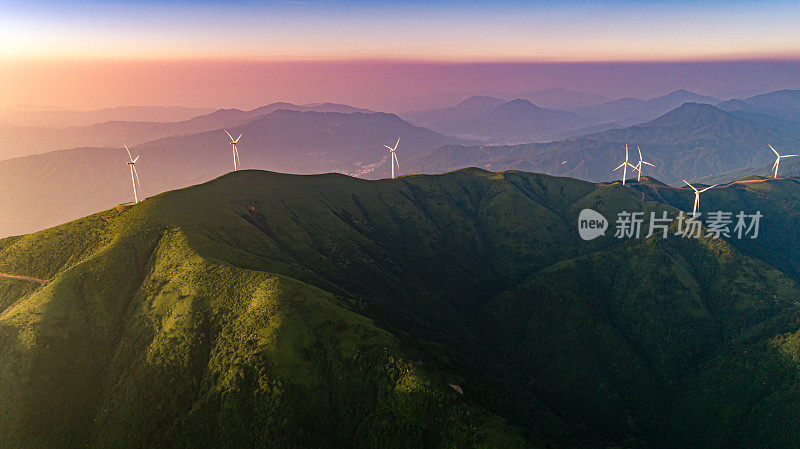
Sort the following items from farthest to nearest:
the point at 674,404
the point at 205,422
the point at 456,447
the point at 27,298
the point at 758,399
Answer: the point at 674,404, the point at 758,399, the point at 27,298, the point at 205,422, the point at 456,447

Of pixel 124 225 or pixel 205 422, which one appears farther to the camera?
pixel 124 225

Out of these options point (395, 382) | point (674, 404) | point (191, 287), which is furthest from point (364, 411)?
point (674, 404)

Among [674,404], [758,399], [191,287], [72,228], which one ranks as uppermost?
[72,228]

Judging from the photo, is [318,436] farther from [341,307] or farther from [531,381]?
[531,381]

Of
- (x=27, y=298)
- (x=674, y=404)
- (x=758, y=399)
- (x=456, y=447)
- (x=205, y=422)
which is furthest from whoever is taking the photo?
(x=674, y=404)

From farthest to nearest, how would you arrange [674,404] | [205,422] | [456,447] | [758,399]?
1. [674,404]
2. [758,399]
3. [205,422]
4. [456,447]

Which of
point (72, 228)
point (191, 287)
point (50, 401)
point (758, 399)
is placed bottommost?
point (758, 399)

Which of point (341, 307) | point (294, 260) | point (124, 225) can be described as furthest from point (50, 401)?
point (294, 260)

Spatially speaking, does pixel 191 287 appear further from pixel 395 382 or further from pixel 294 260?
pixel 395 382

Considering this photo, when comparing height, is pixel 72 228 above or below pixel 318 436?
above
